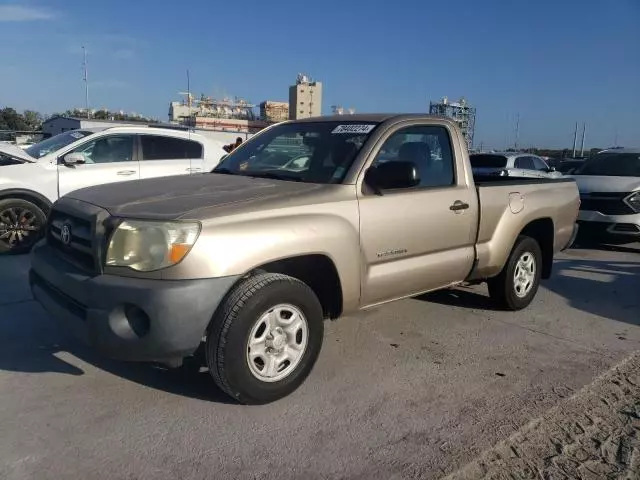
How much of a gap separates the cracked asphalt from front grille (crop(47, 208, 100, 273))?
0.83m

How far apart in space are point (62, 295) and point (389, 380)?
7.15 feet

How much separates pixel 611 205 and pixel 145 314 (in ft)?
27.7

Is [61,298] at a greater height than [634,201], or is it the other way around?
[634,201]

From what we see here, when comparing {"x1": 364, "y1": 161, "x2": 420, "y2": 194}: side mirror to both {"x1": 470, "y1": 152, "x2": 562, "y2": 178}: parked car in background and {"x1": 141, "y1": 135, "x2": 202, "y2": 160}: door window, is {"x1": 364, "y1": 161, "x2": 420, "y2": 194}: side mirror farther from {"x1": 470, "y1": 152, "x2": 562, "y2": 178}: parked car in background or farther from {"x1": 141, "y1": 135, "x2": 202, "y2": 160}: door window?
{"x1": 470, "y1": 152, "x2": 562, "y2": 178}: parked car in background

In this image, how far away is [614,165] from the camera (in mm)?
10102

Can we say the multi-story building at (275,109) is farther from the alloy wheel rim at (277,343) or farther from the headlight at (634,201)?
the alloy wheel rim at (277,343)

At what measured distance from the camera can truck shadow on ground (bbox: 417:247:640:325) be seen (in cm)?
558

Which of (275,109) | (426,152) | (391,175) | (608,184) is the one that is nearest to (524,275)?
(426,152)

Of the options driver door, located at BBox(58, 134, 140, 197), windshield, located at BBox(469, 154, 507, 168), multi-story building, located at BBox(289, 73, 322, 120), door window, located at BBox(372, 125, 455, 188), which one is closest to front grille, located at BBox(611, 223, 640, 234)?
door window, located at BBox(372, 125, 455, 188)

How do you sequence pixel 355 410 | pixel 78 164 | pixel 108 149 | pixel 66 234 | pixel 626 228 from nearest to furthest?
1. pixel 355 410
2. pixel 66 234
3. pixel 78 164
4. pixel 108 149
5. pixel 626 228

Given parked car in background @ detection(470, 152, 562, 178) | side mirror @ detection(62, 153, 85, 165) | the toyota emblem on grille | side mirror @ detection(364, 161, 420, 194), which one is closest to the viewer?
the toyota emblem on grille

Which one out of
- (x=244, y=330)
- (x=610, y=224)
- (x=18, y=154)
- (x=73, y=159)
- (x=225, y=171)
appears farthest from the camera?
(x=610, y=224)

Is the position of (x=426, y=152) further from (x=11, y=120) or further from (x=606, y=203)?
(x=11, y=120)

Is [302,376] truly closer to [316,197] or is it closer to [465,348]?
[316,197]
